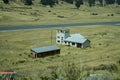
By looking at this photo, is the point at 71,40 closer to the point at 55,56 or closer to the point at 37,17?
the point at 55,56

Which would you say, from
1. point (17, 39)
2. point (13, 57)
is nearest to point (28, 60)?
point (13, 57)

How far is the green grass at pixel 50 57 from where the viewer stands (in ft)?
166

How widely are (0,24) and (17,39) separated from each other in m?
24.1

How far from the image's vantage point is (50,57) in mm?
56906

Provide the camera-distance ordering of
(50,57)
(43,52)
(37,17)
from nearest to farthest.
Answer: (50,57) → (43,52) → (37,17)

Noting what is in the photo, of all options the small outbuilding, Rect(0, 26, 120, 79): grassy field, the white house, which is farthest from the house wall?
the small outbuilding

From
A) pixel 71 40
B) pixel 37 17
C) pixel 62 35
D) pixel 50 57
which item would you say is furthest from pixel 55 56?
pixel 37 17

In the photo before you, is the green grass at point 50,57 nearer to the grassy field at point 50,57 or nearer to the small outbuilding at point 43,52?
the grassy field at point 50,57

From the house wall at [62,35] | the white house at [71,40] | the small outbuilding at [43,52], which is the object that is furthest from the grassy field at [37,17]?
the small outbuilding at [43,52]

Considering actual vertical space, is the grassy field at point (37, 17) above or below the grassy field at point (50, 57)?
above

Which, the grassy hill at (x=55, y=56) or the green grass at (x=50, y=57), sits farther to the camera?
the green grass at (x=50, y=57)

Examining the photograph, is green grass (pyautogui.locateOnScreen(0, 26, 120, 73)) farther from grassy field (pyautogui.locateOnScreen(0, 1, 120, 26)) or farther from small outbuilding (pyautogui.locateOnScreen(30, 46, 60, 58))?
grassy field (pyautogui.locateOnScreen(0, 1, 120, 26))

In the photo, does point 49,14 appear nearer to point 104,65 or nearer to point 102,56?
point 102,56

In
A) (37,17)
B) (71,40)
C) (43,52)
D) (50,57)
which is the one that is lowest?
(50,57)
